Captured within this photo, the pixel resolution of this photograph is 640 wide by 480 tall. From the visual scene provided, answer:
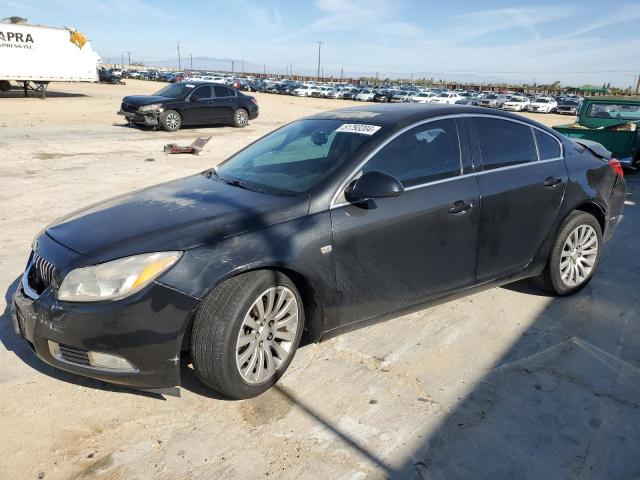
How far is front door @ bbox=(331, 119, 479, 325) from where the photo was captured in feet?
10.4

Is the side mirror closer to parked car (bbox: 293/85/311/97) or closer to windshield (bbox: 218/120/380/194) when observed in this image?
windshield (bbox: 218/120/380/194)

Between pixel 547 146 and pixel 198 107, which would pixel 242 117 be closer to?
pixel 198 107

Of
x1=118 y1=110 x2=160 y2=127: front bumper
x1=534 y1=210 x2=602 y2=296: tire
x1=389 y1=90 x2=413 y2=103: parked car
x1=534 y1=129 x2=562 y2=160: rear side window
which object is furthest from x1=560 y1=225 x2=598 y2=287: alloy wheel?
x1=389 y1=90 x2=413 y2=103: parked car

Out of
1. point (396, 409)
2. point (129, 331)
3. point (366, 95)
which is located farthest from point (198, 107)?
point (366, 95)

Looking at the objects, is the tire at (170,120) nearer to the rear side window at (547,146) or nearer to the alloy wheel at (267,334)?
the rear side window at (547,146)

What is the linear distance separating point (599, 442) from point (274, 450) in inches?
65.7

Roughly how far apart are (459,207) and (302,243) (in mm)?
1224

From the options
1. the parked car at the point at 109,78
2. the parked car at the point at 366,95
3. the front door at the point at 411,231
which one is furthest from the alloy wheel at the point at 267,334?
the parked car at the point at 109,78

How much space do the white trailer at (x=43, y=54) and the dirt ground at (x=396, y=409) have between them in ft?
78.8

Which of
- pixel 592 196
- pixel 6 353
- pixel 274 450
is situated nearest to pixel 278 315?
pixel 274 450

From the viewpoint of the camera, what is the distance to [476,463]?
2529mm

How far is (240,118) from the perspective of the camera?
1788 centimetres

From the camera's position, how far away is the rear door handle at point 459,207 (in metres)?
3.53

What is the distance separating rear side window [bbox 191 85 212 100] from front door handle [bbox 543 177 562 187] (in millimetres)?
14244
